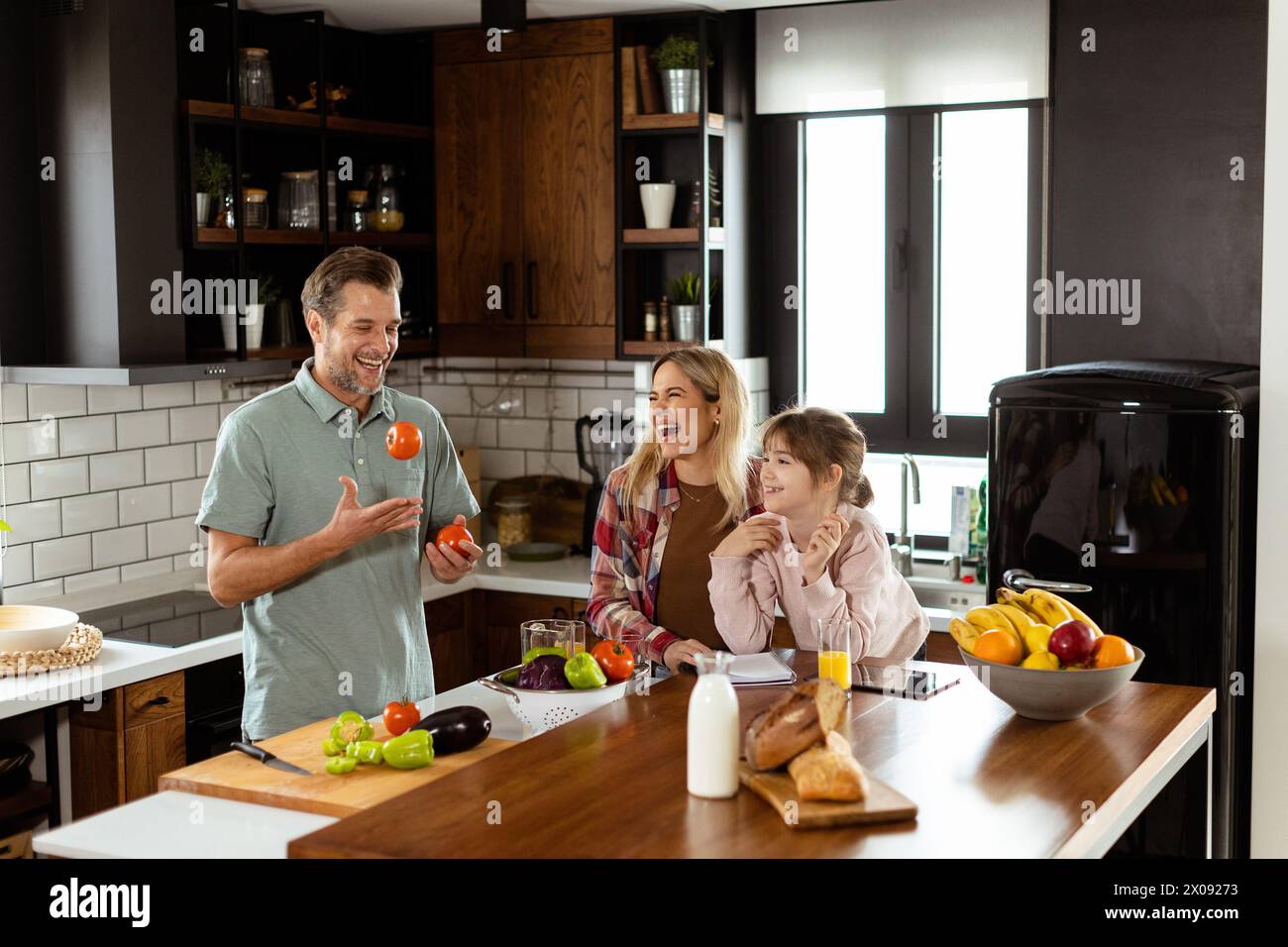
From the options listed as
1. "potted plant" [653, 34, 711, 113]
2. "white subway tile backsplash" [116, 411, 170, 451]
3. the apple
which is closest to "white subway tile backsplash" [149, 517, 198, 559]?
"white subway tile backsplash" [116, 411, 170, 451]

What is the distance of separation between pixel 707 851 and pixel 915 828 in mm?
281

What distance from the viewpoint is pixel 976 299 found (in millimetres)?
4480

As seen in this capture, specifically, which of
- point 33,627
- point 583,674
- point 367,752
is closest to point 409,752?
point 367,752

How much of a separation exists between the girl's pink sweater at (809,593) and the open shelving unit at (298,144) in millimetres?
1968

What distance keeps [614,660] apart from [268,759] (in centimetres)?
61

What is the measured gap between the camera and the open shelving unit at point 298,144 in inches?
161

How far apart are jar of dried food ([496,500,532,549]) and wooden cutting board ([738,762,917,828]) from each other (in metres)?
3.00

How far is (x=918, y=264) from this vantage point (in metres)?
4.55

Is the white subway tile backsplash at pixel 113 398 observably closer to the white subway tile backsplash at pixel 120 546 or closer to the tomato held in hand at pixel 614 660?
the white subway tile backsplash at pixel 120 546

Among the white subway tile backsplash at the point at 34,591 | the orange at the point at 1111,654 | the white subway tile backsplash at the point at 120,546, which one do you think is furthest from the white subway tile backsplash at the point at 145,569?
the orange at the point at 1111,654

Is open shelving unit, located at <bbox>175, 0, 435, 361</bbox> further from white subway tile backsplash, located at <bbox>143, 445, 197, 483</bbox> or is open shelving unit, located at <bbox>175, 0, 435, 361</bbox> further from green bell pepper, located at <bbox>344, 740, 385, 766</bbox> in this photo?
green bell pepper, located at <bbox>344, 740, 385, 766</bbox>

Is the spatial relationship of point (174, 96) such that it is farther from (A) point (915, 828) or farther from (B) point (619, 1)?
(A) point (915, 828)

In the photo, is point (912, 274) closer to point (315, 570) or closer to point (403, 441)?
point (403, 441)
